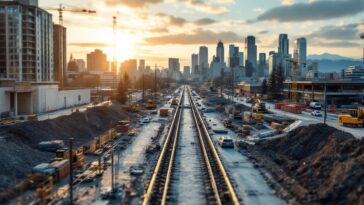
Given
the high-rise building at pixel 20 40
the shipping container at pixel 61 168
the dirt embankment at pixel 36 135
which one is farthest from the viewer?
the high-rise building at pixel 20 40

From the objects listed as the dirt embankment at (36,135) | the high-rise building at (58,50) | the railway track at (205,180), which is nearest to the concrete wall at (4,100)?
the dirt embankment at (36,135)

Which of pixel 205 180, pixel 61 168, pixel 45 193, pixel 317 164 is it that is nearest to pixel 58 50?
pixel 61 168

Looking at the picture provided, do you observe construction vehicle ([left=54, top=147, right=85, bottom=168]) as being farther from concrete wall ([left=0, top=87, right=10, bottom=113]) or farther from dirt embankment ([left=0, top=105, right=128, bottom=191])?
concrete wall ([left=0, top=87, right=10, bottom=113])

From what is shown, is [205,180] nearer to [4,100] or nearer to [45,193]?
[45,193]

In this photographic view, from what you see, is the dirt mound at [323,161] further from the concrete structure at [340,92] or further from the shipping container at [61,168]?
the concrete structure at [340,92]

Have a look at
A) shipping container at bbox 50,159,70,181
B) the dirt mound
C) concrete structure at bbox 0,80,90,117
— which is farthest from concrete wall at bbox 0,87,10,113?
the dirt mound

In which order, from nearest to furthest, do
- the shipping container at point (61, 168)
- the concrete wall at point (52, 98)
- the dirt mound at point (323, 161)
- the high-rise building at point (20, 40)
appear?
the dirt mound at point (323, 161) → the shipping container at point (61, 168) → the concrete wall at point (52, 98) → the high-rise building at point (20, 40)

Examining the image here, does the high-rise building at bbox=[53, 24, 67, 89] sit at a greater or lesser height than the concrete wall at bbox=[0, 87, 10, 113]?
greater
